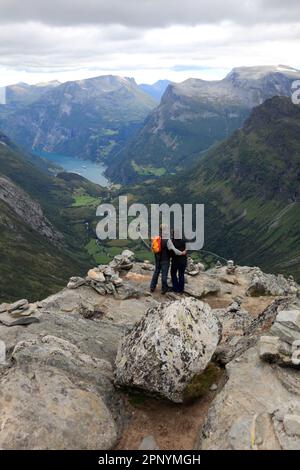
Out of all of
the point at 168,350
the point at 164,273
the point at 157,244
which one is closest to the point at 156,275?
the point at 164,273

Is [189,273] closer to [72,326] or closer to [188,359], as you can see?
[72,326]

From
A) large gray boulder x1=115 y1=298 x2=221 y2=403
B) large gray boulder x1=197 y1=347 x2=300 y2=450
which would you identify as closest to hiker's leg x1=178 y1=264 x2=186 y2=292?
large gray boulder x1=115 y1=298 x2=221 y2=403

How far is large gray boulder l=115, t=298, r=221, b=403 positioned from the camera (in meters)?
21.5

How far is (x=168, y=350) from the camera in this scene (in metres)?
21.9

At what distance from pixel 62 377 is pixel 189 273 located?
3114 cm

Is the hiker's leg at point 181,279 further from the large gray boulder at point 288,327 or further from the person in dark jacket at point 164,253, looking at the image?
the large gray boulder at point 288,327

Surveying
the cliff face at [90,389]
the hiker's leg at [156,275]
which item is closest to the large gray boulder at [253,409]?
the cliff face at [90,389]

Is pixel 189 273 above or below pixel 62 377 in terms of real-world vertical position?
below

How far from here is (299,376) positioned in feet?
70.5

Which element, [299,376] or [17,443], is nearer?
[17,443]

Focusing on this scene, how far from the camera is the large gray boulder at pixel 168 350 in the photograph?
2148 centimetres

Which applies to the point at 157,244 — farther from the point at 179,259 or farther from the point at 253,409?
the point at 253,409

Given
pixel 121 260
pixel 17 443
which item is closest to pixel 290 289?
pixel 121 260
